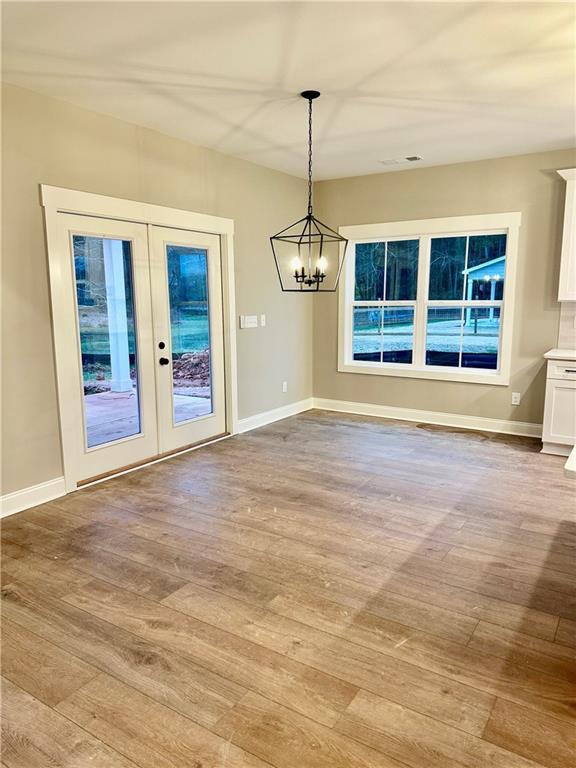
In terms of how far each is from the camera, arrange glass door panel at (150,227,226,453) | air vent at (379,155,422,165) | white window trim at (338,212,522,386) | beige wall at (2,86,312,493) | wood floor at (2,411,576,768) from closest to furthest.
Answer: wood floor at (2,411,576,768) → beige wall at (2,86,312,493) → glass door panel at (150,227,226,453) → air vent at (379,155,422,165) → white window trim at (338,212,522,386)

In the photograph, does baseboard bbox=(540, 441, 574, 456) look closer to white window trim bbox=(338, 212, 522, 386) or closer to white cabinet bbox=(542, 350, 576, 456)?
white cabinet bbox=(542, 350, 576, 456)

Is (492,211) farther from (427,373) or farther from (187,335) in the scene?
(187,335)

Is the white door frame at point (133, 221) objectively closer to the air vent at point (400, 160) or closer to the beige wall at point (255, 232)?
the beige wall at point (255, 232)

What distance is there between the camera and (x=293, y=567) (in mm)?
2816

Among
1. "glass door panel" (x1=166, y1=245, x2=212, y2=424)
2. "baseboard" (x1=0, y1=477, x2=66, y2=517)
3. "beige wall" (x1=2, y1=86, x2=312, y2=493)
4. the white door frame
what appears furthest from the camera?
"glass door panel" (x1=166, y1=245, x2=212, y2=424)

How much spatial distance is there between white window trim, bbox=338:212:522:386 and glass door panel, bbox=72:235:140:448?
9.57 feet

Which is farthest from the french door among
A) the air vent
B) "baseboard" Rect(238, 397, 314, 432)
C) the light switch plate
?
the air vent

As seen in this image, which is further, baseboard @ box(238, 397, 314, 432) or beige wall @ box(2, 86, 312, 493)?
baseboard @ box(238, 397, 314, 432)

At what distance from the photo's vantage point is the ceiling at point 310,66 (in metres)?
2.51

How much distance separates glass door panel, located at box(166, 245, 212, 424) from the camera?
15.4ft

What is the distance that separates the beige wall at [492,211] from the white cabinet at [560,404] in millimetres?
544

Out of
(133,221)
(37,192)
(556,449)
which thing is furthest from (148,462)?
(556,449)

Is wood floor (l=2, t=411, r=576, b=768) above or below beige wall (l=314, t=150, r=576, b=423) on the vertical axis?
below

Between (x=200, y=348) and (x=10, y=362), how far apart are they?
6.27 ft
